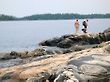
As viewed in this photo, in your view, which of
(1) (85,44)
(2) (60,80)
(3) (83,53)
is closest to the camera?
(2) (60,80)

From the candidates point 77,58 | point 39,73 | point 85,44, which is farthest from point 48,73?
point 85,44

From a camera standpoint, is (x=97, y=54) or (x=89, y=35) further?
(x=89, y=35)

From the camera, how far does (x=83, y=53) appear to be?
1866 cm

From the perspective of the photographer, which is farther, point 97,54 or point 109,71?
point 97,54

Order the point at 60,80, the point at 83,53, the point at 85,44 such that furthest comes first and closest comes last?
the point at 85,44 → the point at 83,53 → the point at 60,80

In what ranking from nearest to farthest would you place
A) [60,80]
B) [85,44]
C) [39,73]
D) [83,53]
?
[60,80] < [39,73] < [83,53] < [85,44]

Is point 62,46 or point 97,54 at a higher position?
point 97,54

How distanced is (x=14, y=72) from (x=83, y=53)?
3095mm

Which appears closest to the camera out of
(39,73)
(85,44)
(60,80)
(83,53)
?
(60,80)

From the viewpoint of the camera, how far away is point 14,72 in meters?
17.3

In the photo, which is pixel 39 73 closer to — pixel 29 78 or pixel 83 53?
pixel 29 78

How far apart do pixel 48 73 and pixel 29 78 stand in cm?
71

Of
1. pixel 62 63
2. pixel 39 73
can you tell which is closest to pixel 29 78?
pixel 39 73

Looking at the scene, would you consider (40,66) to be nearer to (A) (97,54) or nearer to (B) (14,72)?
(B) (14,72)
